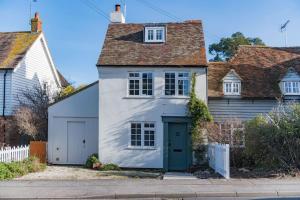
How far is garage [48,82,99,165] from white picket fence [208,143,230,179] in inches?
272

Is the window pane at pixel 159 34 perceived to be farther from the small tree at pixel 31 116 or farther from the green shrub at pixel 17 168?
the green shrub at pixel 17 168

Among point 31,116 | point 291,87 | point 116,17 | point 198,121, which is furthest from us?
point 116,17

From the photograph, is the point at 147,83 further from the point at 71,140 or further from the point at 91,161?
the point at 71,140

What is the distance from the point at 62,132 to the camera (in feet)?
80.2

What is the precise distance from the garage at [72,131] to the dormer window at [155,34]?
184 inches

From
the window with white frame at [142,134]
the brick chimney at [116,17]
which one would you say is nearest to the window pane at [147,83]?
the window with white frame at [142,134]

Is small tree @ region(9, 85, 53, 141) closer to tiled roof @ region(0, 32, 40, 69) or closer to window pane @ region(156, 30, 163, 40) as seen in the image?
tiled roof @ region(0, 32, 40, 69)

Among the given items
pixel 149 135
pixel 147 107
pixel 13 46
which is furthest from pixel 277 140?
pixel 13 46

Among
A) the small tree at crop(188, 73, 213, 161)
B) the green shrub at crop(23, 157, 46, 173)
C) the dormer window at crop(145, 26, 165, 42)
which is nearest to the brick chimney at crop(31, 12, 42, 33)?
the dormer window at crop(145, 26, 165, 42)

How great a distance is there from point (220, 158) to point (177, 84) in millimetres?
5378

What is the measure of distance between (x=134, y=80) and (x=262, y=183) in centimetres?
939

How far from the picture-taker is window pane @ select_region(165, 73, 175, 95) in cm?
2250

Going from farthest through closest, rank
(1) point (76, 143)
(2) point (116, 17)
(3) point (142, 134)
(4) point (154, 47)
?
1. (2) point (116, 17)
2. (1) point (76, 143)
3. (4) point (154, 47)
4. (3) point (142, 134)

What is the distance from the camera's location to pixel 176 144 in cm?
2233
